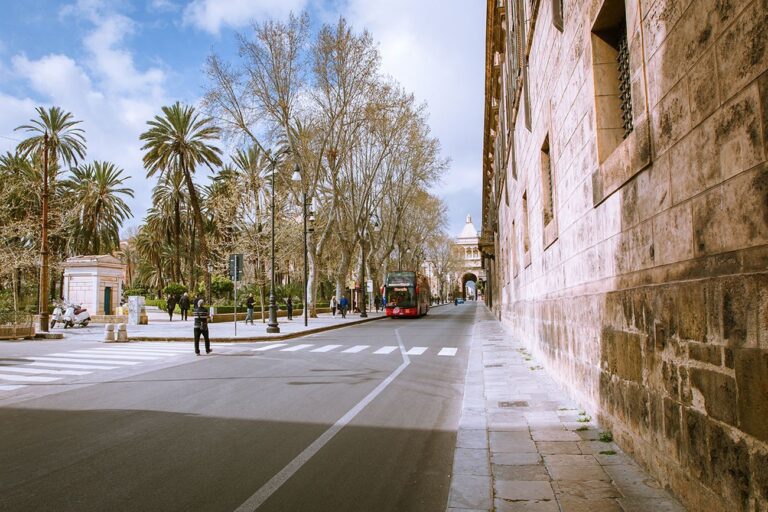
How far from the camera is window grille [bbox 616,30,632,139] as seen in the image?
545cm

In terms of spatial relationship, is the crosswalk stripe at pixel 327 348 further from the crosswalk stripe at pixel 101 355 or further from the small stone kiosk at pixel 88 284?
the small stone kiosk at pixel 88 284

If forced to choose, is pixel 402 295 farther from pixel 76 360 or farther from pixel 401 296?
pixel 76 360

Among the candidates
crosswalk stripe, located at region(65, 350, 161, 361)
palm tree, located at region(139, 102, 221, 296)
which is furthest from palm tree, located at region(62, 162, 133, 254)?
crosswalk stripe, located at region(65, 350, 161, 361)

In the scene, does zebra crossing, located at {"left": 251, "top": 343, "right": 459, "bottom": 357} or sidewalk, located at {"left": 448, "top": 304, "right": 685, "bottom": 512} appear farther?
zebra crossing, located at {"left": 251, "top": 343, "right": 459, "bottom": 357}

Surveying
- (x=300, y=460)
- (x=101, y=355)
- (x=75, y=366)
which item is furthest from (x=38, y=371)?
(x=300, y=460)

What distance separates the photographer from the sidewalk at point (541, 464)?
11.9ft

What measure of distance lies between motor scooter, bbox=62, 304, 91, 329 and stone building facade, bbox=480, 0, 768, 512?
81.9 ft

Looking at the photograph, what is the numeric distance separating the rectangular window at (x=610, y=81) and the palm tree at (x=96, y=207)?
43.7 metres

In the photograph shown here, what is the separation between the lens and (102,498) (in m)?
3.89

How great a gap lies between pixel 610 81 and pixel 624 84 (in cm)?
22

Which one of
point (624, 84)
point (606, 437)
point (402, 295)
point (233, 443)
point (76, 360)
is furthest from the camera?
point (402, 295)

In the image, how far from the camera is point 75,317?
85.2 ft

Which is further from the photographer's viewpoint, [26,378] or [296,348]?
[296,348]

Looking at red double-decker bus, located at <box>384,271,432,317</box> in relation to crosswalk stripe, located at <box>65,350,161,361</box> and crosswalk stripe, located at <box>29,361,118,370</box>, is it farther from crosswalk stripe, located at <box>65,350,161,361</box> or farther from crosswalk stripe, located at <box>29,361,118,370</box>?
crosswalk stripe, located at <box>29,361,118,370</box>
